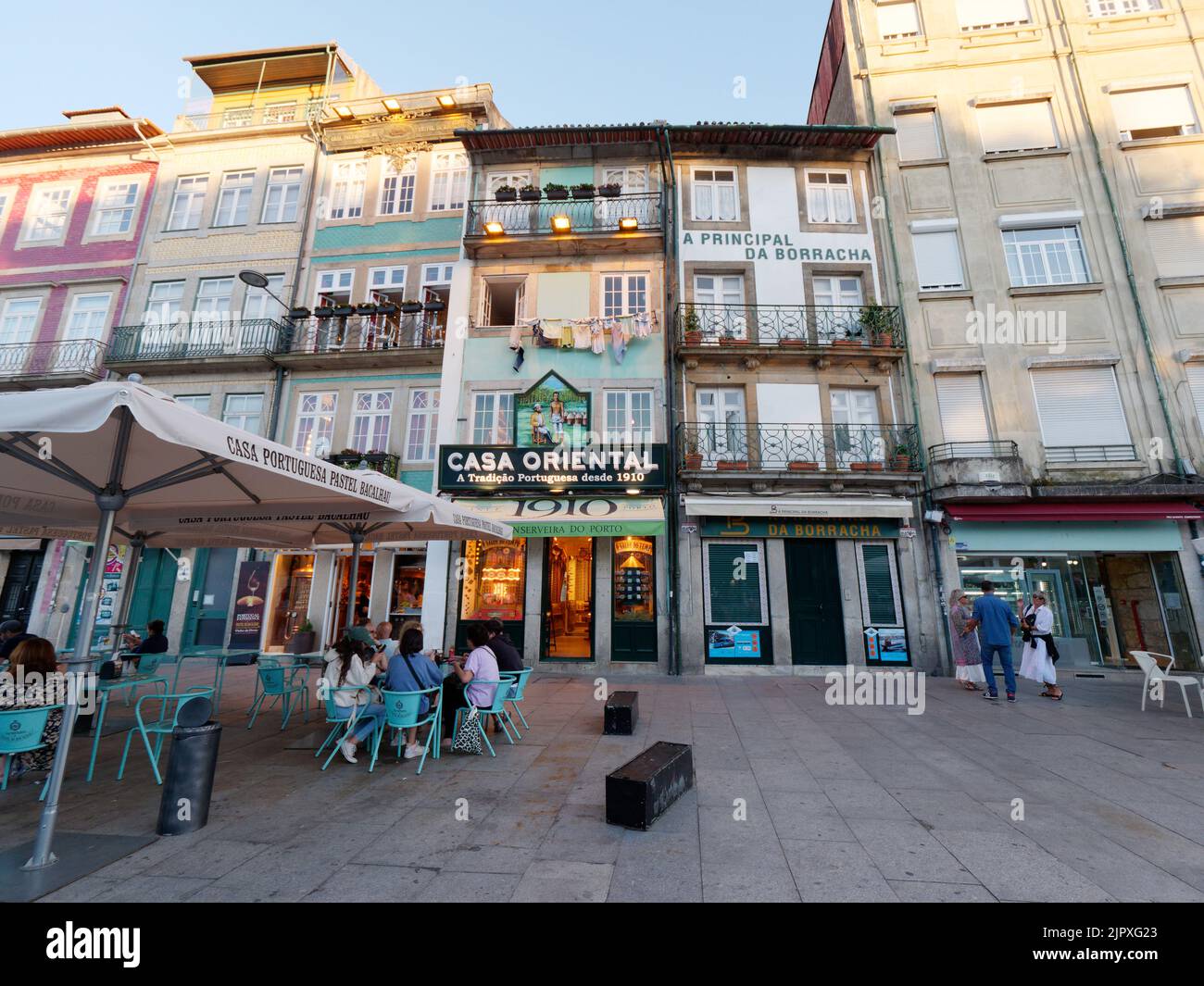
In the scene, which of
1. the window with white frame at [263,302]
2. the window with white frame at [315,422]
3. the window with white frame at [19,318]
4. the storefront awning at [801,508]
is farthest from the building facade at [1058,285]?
the window with white frame at [19,318]

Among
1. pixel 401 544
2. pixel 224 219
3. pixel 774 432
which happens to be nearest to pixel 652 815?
pixel 774 432

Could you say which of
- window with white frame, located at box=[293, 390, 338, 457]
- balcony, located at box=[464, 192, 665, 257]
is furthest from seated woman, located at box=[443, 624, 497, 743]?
balcony, located at box=[464, 192, 665, 257]

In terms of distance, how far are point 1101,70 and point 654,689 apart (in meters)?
21.2

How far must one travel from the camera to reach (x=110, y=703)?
8758mm

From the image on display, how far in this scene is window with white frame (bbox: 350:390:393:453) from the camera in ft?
48.5

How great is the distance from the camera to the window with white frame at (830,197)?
14914 millimetres

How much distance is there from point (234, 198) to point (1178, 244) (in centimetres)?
2779

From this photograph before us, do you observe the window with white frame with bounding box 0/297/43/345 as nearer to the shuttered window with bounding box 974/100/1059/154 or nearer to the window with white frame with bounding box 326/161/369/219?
the window with white frame with bounding box 326/161/369/219

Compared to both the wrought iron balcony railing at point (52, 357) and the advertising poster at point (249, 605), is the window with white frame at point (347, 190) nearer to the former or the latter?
the wrought iron balcony railing at point (52, 357)

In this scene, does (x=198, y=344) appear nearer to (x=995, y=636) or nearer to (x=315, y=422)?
(x=315, y=422)

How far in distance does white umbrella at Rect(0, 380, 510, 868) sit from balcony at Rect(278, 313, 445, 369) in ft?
26.0

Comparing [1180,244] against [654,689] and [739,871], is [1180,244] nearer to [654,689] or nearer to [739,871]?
[654,689]

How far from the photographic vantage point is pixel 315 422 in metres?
15.0

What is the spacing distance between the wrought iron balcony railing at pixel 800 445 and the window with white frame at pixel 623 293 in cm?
391
